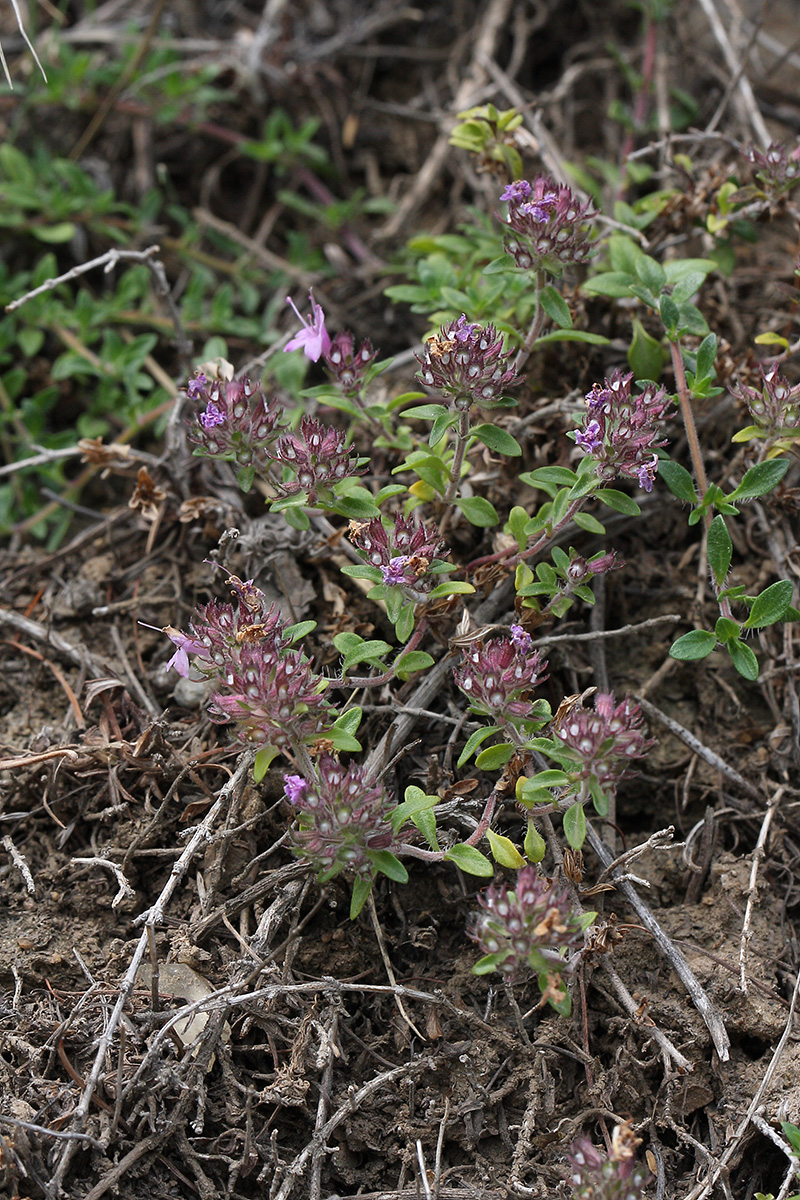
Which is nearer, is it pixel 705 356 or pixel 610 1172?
pixel 610 1172

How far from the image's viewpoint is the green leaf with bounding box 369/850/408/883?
2.37 meters

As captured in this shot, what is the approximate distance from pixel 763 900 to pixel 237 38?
436 cm

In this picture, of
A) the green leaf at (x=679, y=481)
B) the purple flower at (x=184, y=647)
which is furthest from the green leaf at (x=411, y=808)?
the green leaf at (x=679, y=481)

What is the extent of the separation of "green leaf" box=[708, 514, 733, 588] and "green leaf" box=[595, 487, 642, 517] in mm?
217

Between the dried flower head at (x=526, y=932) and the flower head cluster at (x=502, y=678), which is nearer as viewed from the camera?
the dried flower head at (x=526, y=932)

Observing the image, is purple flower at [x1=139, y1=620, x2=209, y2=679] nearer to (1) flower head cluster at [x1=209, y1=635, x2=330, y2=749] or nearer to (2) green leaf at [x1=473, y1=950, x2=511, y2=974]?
(1) flower head cluster at [x1=209, y1=635, x2=330, y2=749]

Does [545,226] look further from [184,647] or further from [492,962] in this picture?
[492,962]

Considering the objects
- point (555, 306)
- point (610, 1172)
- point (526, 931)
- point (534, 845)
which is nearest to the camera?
point (610, 1172)

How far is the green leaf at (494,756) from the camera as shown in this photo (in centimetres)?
250

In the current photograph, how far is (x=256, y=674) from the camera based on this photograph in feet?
7.49

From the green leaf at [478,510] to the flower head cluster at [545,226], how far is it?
664 millimetres

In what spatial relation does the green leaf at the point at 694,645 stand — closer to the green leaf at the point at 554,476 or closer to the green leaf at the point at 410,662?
the green leaf at the point at 554,476

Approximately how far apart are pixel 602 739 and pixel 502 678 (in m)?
0.28

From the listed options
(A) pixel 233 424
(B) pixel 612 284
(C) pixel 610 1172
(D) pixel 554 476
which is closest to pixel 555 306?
(B) pixel 612 284
